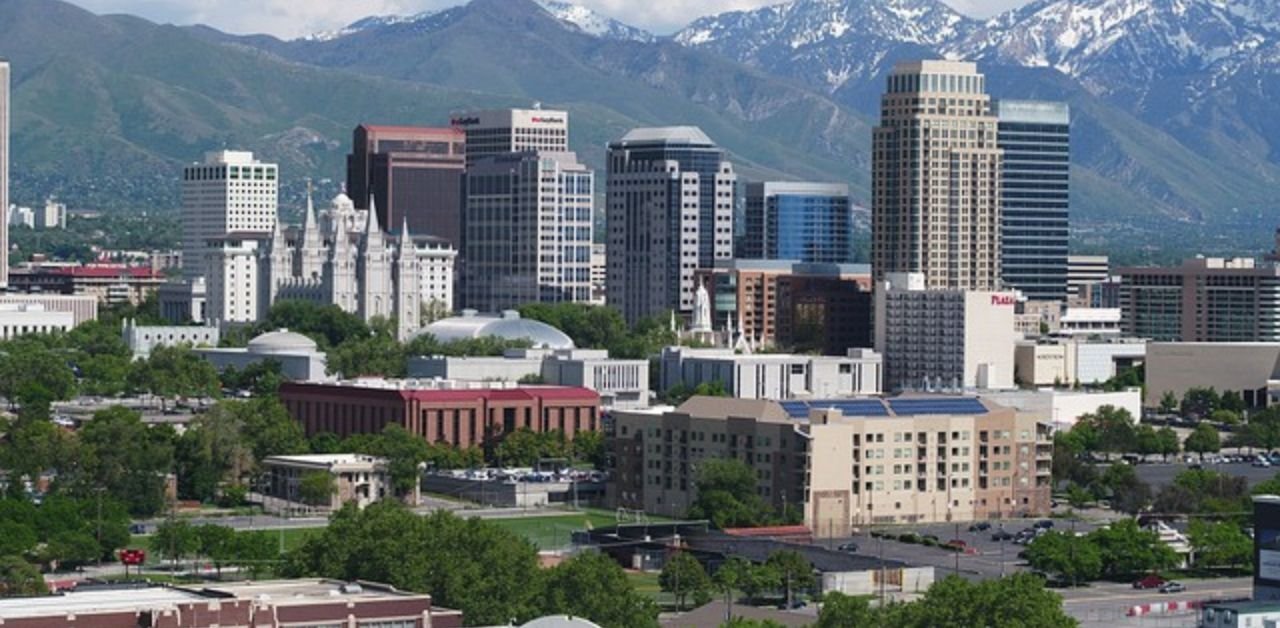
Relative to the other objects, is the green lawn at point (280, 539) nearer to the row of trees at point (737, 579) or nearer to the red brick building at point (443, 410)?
the row of trees at point (737, 579)

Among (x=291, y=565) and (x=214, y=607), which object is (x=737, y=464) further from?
(x=214, y=607)

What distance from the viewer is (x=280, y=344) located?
182m

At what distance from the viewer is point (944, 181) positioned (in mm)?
189500

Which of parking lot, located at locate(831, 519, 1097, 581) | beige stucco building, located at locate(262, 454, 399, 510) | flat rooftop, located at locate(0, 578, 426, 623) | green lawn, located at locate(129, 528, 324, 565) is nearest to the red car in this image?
parking lot, located at locate(831, 519, 1097, 581)

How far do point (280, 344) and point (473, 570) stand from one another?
10134 cm

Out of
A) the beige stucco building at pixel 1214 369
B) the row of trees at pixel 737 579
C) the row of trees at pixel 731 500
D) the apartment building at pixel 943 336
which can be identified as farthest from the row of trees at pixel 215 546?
the beige stucco building at pixel 1214 369

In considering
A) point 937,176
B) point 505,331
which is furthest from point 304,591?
point 937,176

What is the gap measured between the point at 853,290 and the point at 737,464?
7810cm

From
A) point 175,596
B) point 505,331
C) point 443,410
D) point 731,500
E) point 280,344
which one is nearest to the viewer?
point 175,596

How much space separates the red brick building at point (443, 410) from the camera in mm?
142000

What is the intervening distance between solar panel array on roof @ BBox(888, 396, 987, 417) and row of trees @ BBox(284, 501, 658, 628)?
36.8m

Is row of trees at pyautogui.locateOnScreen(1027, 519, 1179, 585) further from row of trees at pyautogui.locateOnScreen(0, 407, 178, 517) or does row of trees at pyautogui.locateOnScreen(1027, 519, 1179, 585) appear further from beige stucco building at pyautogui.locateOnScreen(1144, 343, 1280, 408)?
beige stucco building at pyautogui.locateOnScreen(1144, 343, 1280, 408)

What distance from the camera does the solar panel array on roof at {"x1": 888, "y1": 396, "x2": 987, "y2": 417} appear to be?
121m

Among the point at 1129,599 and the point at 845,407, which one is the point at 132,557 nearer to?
the point at 1129,599
